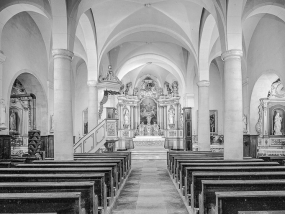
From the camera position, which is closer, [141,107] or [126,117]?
[126,117]

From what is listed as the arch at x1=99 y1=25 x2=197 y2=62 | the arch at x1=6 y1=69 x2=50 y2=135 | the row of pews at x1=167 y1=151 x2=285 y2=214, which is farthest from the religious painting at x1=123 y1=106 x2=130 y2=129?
the row of pews at x1=167 y1=151 x2=285 y2=214

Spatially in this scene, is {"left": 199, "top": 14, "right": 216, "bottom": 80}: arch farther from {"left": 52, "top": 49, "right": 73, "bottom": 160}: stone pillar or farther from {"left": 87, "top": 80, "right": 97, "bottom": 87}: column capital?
{"left": 52, "top": 49, "right": 73, "bottom": 160}: stone pillar

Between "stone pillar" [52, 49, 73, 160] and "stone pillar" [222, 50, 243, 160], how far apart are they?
4576mm

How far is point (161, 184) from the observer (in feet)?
25.0

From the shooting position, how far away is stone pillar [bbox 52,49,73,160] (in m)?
7.93

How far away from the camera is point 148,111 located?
82.6ft

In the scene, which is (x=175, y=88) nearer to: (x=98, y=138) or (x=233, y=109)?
(x=98, y=138)

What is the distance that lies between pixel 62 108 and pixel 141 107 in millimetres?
17438

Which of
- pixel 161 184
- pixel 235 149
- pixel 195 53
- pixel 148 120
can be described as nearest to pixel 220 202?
pixel 161 184

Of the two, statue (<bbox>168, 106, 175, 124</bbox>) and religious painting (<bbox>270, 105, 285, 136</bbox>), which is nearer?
religious painting (<bbox>270, 105, 285, 136</bbox>)

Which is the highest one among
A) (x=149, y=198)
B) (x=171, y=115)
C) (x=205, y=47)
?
(x=205, y=47)

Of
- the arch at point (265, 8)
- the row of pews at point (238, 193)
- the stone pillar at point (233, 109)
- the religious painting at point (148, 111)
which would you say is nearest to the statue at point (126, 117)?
the religious painting at point (148, 111)

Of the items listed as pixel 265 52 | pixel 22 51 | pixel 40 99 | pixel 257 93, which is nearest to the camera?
pixel 22 51

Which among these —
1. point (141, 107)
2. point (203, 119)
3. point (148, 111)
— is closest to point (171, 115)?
point (148, 111)
